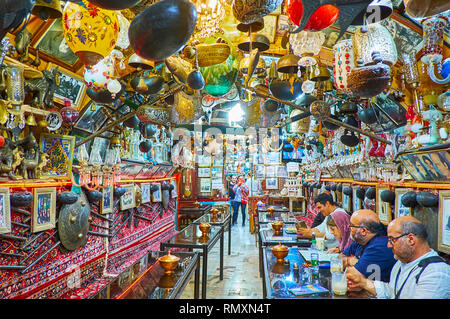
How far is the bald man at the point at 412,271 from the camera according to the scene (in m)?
1.99

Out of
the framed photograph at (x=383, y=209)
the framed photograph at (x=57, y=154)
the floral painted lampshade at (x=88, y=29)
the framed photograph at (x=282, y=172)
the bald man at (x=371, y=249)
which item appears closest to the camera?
the floral painted lampshade at (x=88, y=29)

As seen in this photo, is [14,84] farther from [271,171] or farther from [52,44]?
[271,171]

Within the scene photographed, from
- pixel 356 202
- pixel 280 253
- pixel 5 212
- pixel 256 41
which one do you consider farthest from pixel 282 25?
pixel 356 202

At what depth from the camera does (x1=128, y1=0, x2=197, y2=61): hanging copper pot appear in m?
1.24

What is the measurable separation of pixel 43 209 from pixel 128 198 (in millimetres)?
2919

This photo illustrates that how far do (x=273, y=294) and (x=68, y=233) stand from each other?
3.06 meters

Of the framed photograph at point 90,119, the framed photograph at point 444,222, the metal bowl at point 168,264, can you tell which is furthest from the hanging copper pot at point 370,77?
the framed photograph at point 90,119

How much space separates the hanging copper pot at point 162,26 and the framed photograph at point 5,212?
2.42 meters

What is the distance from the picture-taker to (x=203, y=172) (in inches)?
456

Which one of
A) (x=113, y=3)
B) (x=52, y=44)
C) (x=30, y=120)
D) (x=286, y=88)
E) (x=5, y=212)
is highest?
(x=52, y=44)

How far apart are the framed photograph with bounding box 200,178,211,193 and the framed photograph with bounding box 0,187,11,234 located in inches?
341

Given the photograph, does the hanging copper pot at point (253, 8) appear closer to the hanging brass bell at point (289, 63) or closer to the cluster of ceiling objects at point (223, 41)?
the cluster of ceiling objects at point (223, 41)
